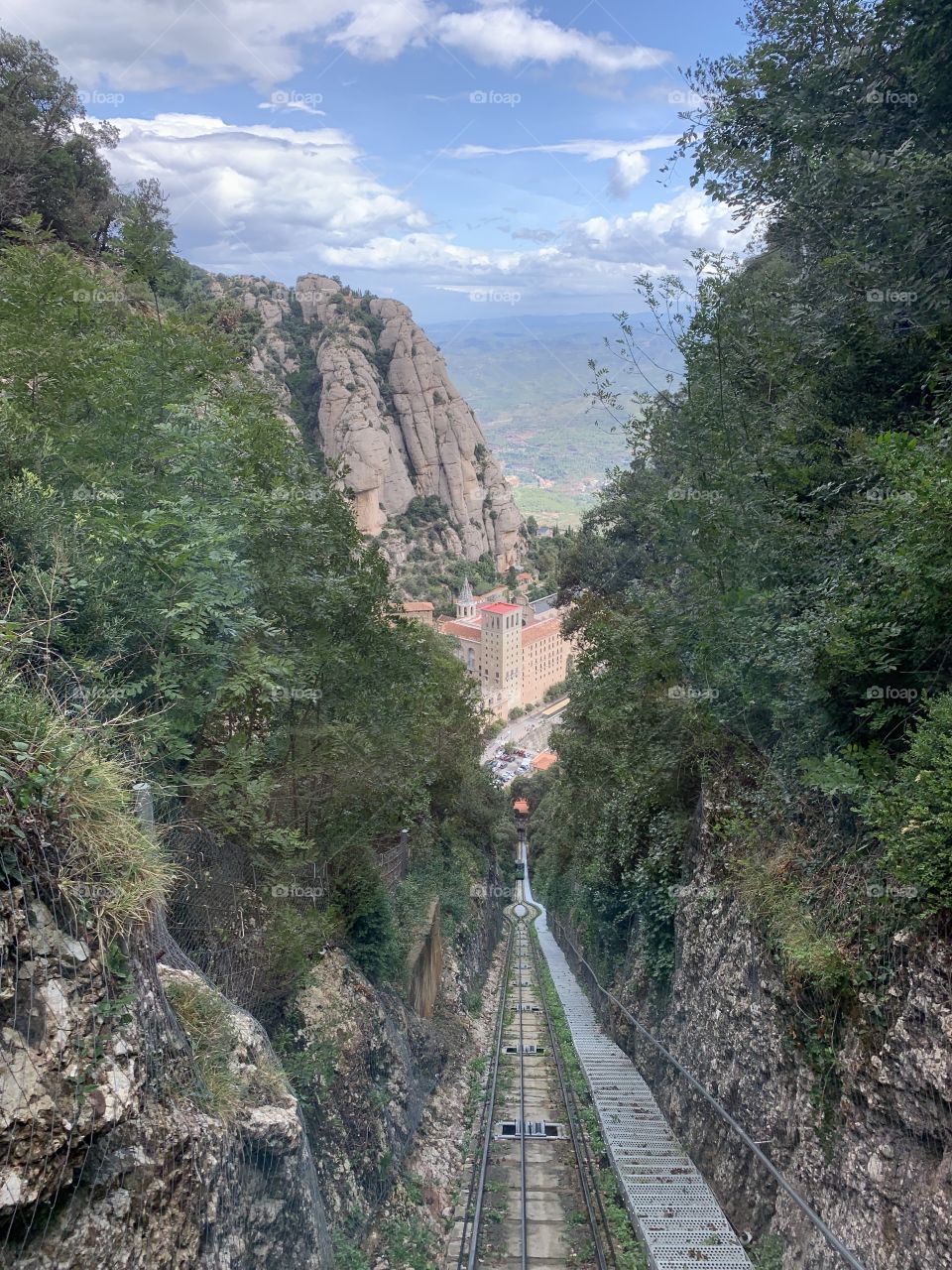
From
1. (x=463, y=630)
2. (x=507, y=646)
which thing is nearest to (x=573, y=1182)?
(x=463, y=630)

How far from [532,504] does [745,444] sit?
7378 inches

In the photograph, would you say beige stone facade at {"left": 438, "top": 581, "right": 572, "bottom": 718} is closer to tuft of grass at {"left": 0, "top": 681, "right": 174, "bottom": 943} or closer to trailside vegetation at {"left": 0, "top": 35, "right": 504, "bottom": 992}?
trailside vegetation at {"left": 0, "top": 35, "right": 504, "bottom": 992}

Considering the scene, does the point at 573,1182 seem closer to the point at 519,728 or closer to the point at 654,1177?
the point at 654,1177

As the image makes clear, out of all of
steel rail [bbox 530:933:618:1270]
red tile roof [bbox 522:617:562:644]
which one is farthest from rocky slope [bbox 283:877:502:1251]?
red tile roof [bbox 522:617:562:644]

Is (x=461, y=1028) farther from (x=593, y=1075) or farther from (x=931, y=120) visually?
(x=931, y=120)

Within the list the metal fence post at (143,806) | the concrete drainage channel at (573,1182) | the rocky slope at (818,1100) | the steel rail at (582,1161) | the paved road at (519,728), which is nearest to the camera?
the metal fence post at (143,806)

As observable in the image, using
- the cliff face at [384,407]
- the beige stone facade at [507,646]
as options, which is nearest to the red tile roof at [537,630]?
the beige stone facade at [507,646]

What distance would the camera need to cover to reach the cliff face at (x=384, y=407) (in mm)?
87688

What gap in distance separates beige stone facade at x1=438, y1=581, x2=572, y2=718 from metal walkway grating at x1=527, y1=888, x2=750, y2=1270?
257ft

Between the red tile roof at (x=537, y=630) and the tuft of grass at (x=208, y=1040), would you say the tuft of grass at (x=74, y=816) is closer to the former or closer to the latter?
the tuft of grass at (x=208, y=1040)

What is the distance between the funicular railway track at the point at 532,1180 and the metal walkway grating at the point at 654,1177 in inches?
23.2

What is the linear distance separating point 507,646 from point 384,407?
114 feet

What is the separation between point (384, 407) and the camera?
327 feet

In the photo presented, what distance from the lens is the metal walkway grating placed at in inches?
252
